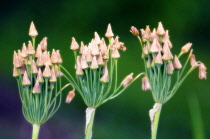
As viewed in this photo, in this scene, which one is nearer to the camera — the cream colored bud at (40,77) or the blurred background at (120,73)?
the cream colored bud at (40,77)

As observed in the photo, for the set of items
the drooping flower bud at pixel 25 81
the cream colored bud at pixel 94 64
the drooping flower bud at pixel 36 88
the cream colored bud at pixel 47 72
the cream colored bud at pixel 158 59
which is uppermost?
the cream colored bud at pixel 158 59

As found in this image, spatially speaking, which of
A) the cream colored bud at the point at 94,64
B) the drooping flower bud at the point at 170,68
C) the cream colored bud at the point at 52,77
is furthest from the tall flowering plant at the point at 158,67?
the cream colored bud at the point at 52,77

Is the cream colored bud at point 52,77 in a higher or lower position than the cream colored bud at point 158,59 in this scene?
lower

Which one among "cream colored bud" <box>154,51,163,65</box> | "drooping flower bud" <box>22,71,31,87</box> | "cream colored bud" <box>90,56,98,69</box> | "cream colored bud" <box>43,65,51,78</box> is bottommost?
"drooping flower bud" <box>22,71,31,87</box>

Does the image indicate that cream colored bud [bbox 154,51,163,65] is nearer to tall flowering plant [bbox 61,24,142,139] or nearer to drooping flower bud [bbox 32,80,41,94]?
tall flowering plant [bbox 61,24,142,139]

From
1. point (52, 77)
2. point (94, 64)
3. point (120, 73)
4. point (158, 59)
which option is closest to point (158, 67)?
point (158, 59)

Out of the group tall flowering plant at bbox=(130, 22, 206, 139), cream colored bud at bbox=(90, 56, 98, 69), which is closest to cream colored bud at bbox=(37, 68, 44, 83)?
cream colored bud at bbox=(90, 56, 98, 69)

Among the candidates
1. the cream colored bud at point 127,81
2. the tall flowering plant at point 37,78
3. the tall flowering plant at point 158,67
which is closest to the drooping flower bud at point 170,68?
the tall flowering plant at point 158,67

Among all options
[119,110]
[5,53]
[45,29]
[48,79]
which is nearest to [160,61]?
[48,79]

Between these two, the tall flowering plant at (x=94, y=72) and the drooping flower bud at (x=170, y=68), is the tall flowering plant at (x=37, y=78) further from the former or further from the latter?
the drooping flower bud at (x=170, y=68)
